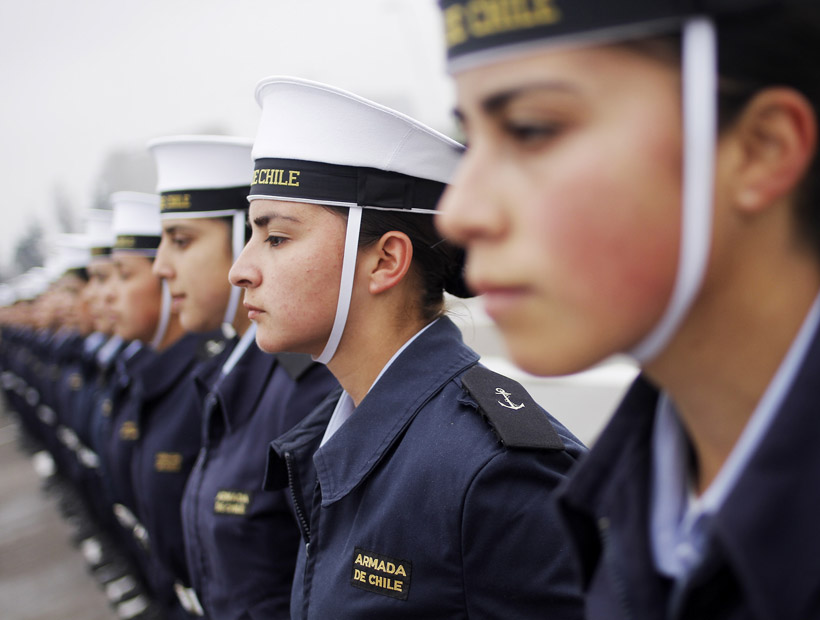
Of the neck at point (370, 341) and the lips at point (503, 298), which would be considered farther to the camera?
the neck at point (370, 341)

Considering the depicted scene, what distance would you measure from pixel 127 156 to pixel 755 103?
7167cm

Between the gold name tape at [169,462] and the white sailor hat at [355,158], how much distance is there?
5.83 ft

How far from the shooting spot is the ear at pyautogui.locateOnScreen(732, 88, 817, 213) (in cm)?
88

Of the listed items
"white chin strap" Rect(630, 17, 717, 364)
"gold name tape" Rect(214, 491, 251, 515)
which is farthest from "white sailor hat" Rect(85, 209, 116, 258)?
"white chin strap" Rect(630, 17, 717, 364)

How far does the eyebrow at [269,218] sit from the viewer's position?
7.14ft

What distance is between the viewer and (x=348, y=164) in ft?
7.22

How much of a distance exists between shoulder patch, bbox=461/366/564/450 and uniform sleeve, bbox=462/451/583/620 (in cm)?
5

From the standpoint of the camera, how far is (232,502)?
2641 millimetres

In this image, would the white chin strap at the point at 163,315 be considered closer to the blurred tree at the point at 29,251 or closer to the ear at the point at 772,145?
the ear at the point at 772,145

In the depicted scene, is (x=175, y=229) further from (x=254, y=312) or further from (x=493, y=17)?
(x=493, y=17)

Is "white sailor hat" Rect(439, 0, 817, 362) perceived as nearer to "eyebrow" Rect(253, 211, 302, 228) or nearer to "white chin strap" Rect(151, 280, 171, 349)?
"eyebrow" Rect(253, 211, 302, 228)

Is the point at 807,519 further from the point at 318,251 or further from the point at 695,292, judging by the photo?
the point at 318,251

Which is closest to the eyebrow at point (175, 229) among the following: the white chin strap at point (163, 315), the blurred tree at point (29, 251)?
the white chin strap at point (163, 315)

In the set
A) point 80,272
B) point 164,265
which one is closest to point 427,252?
point 164,265
